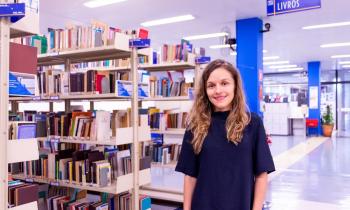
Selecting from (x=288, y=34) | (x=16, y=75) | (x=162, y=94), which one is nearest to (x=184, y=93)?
(x=162, y=94)

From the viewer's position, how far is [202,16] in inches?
274

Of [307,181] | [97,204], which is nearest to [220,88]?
[97,204]

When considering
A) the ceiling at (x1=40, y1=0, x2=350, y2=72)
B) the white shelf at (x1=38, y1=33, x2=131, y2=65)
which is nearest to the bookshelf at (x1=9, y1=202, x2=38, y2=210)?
the white shelf at (x1=38, y1=33, x2=131, y2=65)

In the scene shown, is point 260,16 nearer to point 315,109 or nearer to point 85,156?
point 85,156

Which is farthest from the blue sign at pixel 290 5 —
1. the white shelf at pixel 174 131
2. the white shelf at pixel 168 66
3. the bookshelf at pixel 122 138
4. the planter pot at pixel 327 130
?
the planter pot at pixel 327 130

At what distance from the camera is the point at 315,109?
47.7 feet

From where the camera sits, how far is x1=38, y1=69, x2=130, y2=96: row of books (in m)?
3.56

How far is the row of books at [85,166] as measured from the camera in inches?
135

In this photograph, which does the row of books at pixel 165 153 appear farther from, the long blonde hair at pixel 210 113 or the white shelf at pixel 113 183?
the long blonde hair at pixel 210 113

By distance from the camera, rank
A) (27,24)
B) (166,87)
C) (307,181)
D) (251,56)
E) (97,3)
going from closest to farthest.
Answer: (27,24) → (166,87) → (307,181) → (97,3) → (251,56)

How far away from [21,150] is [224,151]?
48.1 inches

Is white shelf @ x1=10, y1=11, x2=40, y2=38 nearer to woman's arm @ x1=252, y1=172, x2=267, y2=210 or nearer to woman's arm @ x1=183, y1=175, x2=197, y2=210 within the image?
woman's arm @ x1=183, y1=175, x2=197, y2=210

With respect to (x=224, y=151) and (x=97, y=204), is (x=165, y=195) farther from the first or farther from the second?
(x=224, y=151)

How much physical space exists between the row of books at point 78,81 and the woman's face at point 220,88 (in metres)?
1.97
